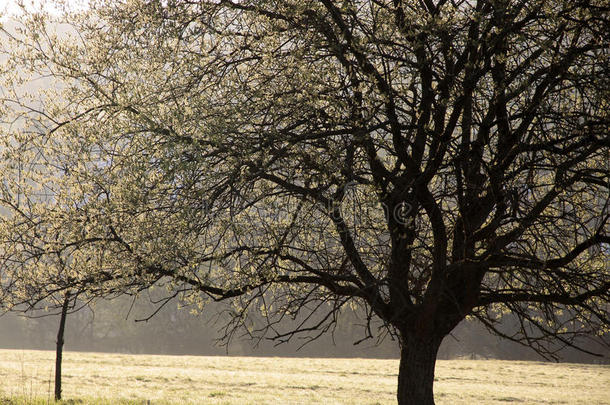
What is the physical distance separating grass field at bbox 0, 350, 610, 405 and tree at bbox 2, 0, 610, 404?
7318 millimetres

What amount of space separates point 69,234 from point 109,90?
244 cm

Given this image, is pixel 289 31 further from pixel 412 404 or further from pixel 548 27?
pixel 412 404

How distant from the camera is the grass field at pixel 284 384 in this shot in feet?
58.8

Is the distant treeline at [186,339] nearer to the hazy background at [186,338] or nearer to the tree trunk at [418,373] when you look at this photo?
the hazy background at [186,338]

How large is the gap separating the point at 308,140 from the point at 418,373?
445 centimetres

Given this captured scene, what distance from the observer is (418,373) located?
1013 cm

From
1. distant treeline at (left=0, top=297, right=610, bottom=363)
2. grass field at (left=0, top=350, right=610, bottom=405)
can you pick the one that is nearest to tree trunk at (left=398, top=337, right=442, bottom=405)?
grass field at (left=0, top=350, right=610, bottom=405)

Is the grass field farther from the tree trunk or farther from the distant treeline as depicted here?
the distant treeline

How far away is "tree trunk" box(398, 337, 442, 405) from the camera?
10.1m

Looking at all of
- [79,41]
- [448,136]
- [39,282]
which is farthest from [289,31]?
[39,282]

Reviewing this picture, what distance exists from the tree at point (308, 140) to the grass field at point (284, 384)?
7.32 m

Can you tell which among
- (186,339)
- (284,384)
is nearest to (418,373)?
(284,384)

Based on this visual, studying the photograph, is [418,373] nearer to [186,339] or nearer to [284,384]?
[284,384]

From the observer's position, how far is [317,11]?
8602mm
